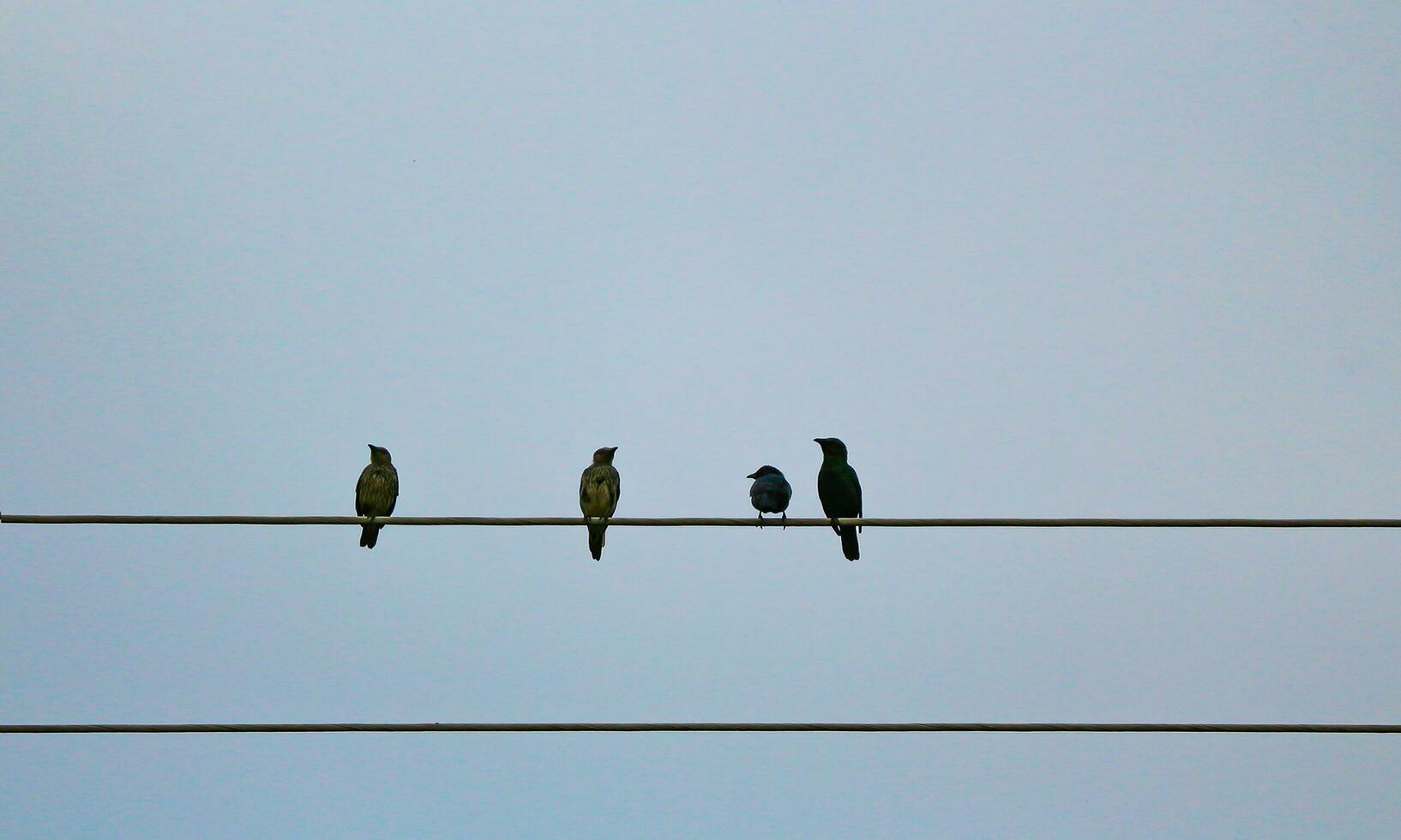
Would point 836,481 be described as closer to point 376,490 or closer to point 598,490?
point 598,490

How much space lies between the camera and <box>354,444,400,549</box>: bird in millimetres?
11672

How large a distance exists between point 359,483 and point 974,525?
5774 mm

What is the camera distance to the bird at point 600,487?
11312 mm

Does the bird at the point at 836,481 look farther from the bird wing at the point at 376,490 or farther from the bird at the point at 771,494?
the bird wing at the point at 376,490

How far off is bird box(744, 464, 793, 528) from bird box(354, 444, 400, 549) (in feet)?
8.13

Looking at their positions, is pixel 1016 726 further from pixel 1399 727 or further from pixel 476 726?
pixel 476 726

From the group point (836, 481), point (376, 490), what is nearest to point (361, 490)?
point (376, 490)

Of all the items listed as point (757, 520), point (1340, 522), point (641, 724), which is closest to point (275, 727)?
point (641, 724)

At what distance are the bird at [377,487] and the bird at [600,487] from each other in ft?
4.44

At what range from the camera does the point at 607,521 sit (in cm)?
742

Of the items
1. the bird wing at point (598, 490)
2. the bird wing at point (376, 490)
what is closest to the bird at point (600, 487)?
the bird wing at point (598, 490)

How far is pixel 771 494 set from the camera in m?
11.2

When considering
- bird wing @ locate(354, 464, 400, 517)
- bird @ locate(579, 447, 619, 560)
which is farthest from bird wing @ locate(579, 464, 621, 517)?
bird wing @ locate(354, 464, 400, 517)

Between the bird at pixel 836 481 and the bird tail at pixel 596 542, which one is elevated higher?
the bird at pixel 836 481
